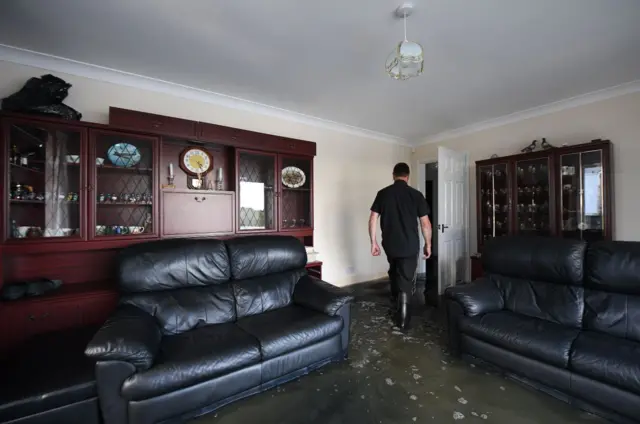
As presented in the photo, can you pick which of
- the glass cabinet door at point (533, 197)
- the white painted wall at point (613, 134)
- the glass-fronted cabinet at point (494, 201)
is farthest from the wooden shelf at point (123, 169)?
the white painted wall at point (613, 134)

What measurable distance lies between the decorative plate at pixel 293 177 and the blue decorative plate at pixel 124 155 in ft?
5.03

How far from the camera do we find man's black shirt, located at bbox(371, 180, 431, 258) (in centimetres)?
293

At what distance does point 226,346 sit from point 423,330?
1.98 meters

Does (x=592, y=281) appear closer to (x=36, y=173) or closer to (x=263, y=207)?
(x=263, y=207)

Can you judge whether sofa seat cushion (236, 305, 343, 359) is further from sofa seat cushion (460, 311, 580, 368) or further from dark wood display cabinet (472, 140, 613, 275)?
dark wood display cabinet (472, 140, 613, 275)

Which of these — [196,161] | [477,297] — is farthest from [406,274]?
[196,161]

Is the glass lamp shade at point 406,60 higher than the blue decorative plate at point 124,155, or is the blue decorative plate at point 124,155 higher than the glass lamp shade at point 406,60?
the glass lamp shade at point 406,60

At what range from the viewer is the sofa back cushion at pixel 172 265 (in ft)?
6.83

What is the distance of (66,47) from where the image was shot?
90.8 inches

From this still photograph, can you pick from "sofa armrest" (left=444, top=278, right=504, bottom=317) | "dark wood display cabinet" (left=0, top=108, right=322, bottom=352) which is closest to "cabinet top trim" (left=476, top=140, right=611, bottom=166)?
"sofa armrest" (left=444, top=278, right=504, bottom=317)

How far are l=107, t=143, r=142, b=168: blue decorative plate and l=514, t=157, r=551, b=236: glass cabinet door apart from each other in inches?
178

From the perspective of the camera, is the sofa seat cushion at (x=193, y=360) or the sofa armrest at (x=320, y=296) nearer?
the sofa seat cushion at (x=193, y=360)

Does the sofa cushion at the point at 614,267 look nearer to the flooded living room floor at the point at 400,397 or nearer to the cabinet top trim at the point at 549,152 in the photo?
the flooded living room floor at the point at 400,397

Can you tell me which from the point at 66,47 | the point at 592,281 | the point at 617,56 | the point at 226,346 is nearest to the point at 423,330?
the point at 592,281
